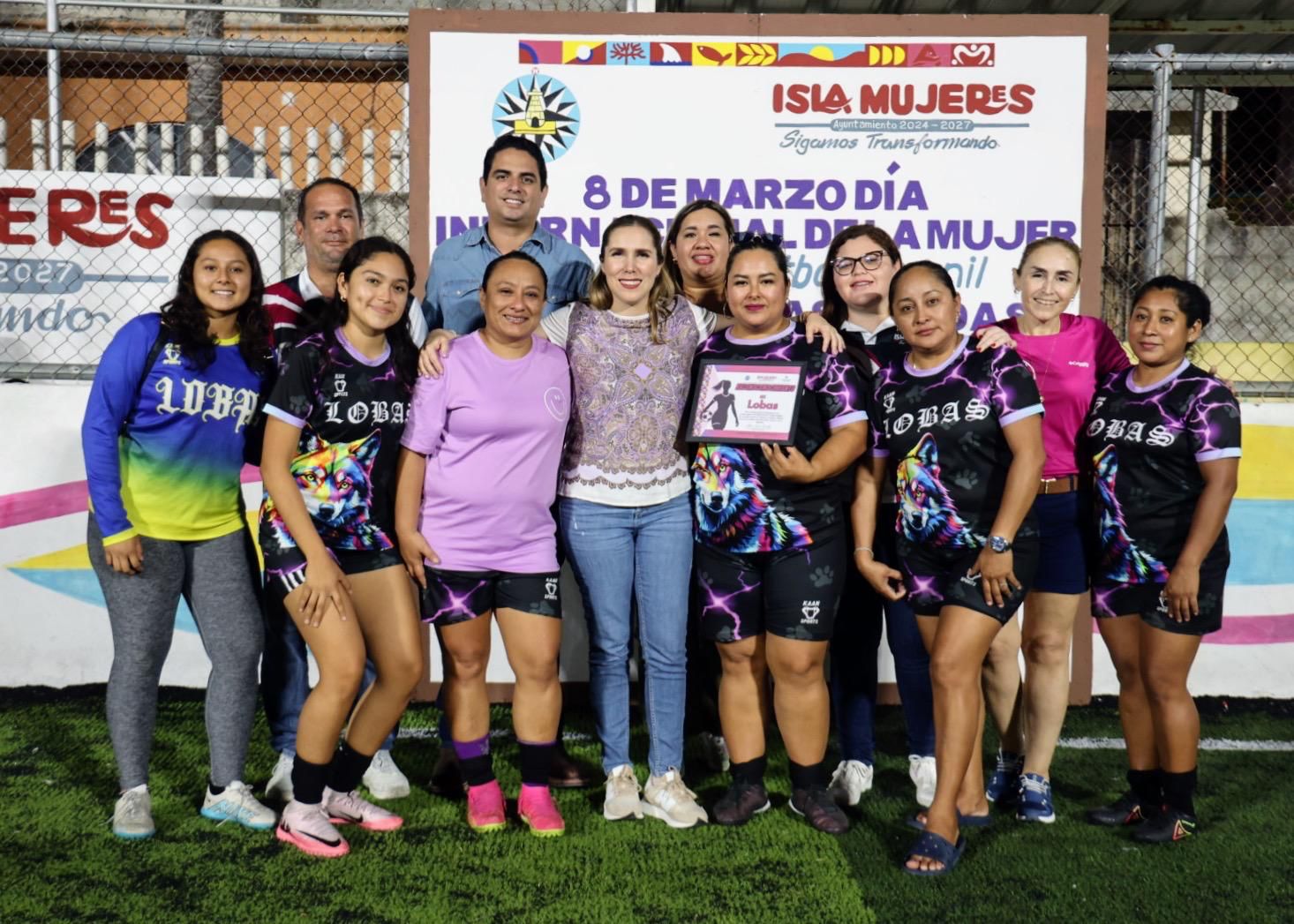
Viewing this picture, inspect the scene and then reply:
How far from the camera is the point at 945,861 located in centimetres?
373

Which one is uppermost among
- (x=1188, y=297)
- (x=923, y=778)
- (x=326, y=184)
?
(x=326, y=184)

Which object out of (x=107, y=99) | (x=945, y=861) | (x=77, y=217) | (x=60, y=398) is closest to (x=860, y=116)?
(x=945, y=861)

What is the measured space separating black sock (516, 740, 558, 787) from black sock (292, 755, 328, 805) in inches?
25.9

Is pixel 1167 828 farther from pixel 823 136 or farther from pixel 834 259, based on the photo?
pixel 823 136

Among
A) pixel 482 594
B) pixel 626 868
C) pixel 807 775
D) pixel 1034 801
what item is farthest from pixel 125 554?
pixel 1034 801

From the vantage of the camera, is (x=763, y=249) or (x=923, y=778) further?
(x=923, y=778)

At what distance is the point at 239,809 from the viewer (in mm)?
4066

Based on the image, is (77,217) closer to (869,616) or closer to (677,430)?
(677,430)

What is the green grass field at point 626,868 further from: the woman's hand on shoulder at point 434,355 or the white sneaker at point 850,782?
the woman's hand on shoulder at point 434,355

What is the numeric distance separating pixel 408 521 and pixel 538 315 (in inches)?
31.5

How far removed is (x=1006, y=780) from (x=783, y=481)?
146 cm

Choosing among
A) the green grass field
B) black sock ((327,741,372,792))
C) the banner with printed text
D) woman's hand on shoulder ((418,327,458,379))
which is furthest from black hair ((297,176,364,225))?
the green grass field

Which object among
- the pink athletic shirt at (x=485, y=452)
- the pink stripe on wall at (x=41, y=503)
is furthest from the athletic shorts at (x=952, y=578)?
the pink stripe on wall at (x=41, y=503)

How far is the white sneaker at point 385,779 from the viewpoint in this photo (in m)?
4.43
